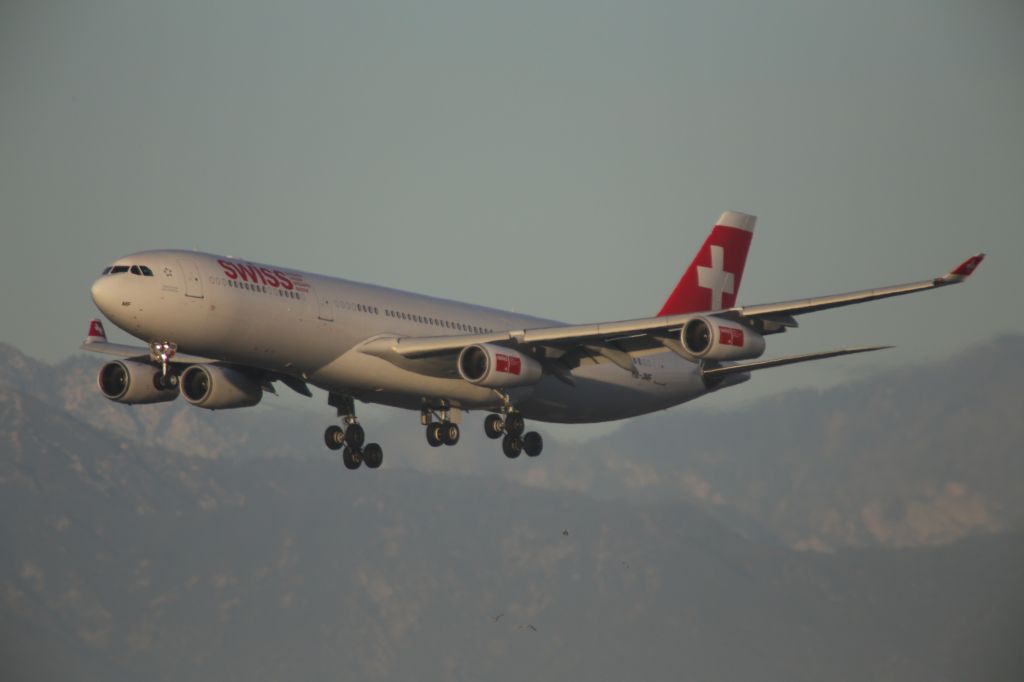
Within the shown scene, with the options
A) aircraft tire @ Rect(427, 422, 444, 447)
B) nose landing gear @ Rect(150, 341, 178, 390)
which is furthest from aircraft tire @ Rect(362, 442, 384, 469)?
nose landing gear @ Rect(150, 341, 178, 390)

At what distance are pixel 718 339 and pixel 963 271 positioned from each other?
8.73 meters

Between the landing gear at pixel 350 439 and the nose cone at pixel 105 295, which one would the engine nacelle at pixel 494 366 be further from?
the nose cone at pixel 105 295

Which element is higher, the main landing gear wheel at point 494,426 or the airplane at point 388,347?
the airplane at point 388,347

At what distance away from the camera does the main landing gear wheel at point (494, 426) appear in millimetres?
61156

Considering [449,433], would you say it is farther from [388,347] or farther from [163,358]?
[163,358]

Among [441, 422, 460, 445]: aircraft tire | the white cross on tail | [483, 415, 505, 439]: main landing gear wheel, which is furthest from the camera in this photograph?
the white cross on tail

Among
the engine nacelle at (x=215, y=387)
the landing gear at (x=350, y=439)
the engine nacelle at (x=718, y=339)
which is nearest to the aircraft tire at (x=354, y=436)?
the landing gear at (x=350, y=439)

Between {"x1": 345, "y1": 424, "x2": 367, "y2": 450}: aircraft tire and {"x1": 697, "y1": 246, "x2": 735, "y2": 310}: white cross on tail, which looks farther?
{"x1": 697, "y1": 246, "x2": 735, "y2": 310}: white cross on tail

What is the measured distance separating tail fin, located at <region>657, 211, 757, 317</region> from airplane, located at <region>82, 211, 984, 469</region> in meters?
5.78

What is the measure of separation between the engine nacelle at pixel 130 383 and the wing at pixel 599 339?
933 centimetres

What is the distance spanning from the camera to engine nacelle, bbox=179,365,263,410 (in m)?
58.4

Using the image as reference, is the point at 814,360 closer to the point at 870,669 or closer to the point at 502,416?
the point at 502,416

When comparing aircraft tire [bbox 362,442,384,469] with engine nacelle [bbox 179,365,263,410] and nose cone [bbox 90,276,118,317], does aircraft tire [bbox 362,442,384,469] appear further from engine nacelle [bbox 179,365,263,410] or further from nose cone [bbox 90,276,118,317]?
nose cone [bbox 90,276,118,317]

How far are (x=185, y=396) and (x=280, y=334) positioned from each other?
21.1ft
